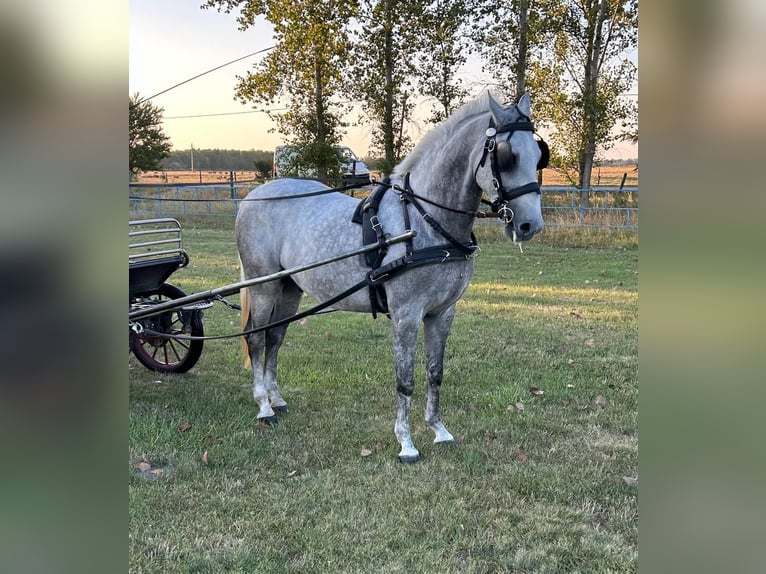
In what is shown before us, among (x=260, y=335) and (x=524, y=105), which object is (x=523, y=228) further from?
(x=260, y=335)

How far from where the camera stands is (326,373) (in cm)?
536

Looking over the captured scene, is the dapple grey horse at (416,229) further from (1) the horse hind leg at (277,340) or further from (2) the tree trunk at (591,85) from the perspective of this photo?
(2) the tree trunk at (591,85)

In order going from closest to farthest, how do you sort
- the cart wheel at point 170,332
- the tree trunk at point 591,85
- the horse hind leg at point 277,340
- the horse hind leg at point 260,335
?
the horse hind leg at point 260,335 → the horse hind leg at point 277,340 → the cart wheel at point 170,332 → the tree trunk at point 591,85

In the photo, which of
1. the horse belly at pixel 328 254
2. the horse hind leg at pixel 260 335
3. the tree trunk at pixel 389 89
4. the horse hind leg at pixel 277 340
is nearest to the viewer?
the horse belly at pixel 328 254

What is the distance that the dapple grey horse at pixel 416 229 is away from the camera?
320cm

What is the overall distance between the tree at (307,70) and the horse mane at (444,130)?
1430cm

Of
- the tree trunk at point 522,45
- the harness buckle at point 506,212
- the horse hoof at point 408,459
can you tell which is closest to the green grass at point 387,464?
the horse hoof at point 408,459

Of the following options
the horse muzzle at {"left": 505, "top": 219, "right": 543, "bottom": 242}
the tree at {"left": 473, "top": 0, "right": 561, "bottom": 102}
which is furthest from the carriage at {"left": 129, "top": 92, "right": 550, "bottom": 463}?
the tree at {"left": 473, "top": 0, "right": 561, "bottom": 102}

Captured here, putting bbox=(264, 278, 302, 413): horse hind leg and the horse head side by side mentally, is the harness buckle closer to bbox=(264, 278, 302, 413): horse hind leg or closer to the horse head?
the horse head

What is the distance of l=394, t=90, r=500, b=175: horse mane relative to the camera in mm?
3525

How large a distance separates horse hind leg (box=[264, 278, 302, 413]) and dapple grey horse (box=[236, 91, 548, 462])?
2 centimetres
